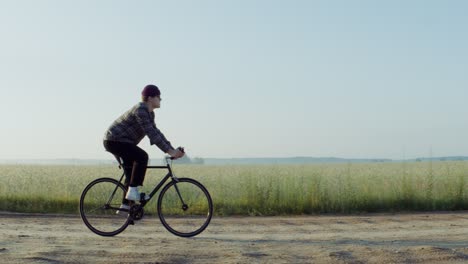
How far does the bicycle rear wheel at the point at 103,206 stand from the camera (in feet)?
29.1

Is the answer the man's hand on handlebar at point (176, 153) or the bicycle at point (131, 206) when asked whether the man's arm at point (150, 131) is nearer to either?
the man's hand on handlebar at point (176, 153)

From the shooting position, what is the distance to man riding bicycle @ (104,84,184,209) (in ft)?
27.6

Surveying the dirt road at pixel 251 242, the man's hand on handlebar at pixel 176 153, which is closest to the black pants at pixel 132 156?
the man's hand on handlebar at pixel 176 153

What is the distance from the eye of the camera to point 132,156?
8.50 metres

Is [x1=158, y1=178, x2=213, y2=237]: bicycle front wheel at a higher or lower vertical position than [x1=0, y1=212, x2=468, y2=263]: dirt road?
higher

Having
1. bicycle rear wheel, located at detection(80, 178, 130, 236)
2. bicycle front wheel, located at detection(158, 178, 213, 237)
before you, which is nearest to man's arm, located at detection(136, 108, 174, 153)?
bicycle front wheel, located at detection(158, 178, 213, 237)

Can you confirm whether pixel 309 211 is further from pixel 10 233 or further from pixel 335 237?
pixel 10 233

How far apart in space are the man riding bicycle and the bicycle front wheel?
53 centimetres

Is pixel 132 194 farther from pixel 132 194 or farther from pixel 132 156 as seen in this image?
pixel 132 156

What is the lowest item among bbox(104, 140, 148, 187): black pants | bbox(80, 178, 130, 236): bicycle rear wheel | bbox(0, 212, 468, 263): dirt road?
bbox(0, 212, 468, 263): dirt road

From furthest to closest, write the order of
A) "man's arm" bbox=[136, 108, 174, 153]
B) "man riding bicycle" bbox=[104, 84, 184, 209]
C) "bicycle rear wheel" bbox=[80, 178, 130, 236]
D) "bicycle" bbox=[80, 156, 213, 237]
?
"bicycle rear wheel" bbox=[80, 178, 130, 236] → "bicycle" bbox=[80, 156, 213, 237] → "man riding bicycle" bbox=[104, 84, 184, 209] → "man's arm" bbox=[136, 108, 174, 153]

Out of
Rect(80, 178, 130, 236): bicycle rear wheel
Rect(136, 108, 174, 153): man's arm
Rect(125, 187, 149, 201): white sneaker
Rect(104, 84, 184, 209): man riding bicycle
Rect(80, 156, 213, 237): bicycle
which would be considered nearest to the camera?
Rect(136, 108, 174, 153): man's arm

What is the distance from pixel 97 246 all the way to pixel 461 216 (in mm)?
8276

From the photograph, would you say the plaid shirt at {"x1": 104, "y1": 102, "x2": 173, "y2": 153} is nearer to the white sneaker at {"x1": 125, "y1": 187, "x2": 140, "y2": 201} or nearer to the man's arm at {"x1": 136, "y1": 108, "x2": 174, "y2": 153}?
the man's arm at {"x1": 136, "y1": 108, "x2": 174, "y2": 153}
